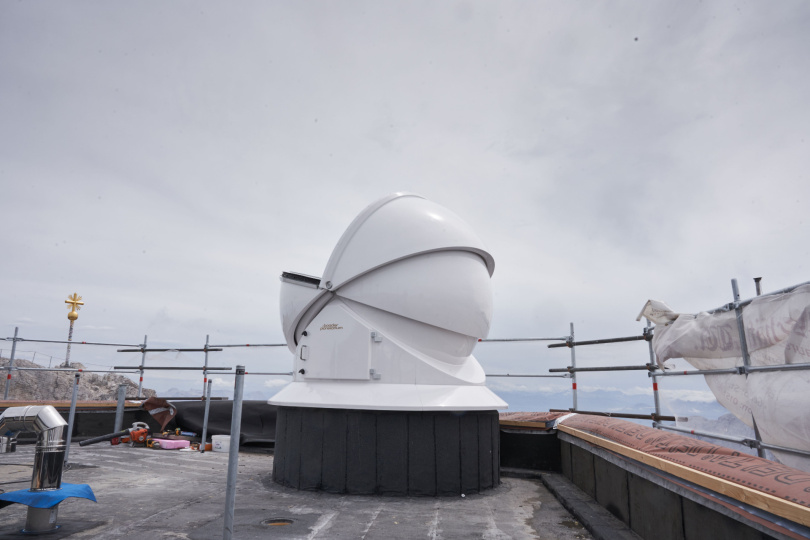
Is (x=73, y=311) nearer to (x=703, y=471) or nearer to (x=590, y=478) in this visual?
(x=590, y=478)

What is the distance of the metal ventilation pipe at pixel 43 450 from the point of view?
488 centimetres

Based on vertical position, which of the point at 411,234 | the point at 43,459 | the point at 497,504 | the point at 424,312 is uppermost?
the point at 411,234

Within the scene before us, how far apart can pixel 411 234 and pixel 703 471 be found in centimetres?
497

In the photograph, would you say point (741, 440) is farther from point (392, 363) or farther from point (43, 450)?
point (43, 450)

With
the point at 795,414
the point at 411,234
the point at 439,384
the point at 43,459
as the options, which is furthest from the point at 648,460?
the point at 43,459

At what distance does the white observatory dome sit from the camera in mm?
7215

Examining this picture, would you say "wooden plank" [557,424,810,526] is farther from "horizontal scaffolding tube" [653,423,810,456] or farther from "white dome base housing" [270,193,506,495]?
"white dome base housing" [270,193,506,495]

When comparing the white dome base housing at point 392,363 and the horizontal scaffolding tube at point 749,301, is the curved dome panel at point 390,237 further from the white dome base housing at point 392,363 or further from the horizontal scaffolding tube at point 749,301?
the horizontal scaffolding tube at point 749,301

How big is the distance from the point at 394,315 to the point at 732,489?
198 inches

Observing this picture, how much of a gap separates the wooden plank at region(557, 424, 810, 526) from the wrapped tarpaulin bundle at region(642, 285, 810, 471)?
127cm

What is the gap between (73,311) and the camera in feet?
61.1

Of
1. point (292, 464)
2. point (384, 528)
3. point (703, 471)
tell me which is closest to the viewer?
point (703, 471)

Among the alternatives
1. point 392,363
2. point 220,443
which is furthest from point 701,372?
point 220,443

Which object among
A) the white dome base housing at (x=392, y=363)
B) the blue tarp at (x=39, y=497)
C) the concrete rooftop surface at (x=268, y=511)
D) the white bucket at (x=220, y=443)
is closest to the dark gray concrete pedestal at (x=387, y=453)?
the white dome base housing at (x=392, y=363)
